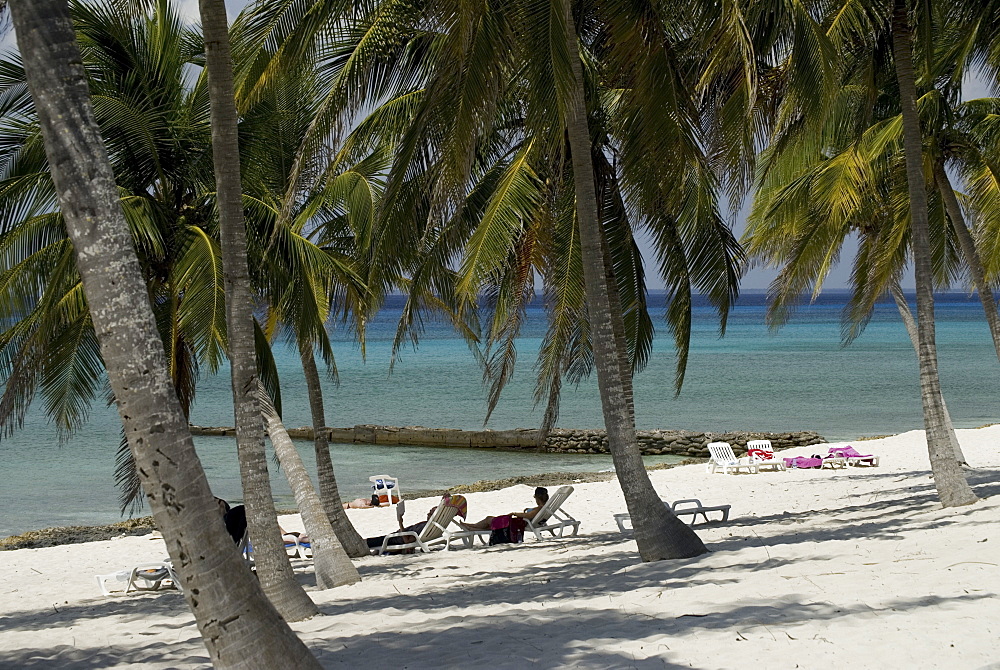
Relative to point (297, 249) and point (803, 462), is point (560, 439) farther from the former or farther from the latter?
point (297, 249)

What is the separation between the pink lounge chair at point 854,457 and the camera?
17.2m

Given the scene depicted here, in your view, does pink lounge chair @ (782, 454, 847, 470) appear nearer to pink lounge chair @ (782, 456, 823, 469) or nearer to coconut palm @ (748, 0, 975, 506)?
pink lounge chair @ (782, 456, 823, 469)

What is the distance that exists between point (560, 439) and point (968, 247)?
17743mm

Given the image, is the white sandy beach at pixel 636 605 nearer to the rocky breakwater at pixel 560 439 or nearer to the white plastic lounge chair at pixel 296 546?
the white plastic lounge chair at pixel 296 546

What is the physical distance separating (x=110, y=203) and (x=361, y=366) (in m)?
68.8

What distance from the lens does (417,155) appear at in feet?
30.3

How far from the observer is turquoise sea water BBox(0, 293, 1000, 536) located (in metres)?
22.9

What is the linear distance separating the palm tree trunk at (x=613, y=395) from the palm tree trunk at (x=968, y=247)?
6.19m

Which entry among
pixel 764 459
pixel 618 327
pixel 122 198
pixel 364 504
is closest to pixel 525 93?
pixel 618 327

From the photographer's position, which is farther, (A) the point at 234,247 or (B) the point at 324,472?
(B) the point at 324,472

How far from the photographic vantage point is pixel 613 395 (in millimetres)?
8141

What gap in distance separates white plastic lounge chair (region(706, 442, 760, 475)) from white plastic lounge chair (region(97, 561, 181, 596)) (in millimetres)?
10980

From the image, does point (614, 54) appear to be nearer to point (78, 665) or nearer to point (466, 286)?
point (466, 286)

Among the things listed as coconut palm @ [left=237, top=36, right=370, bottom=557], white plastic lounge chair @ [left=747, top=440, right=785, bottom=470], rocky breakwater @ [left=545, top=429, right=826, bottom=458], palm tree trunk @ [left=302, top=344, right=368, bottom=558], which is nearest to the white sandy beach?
palm tree trunk @ [left=302, top=344, right=368, bottom=558]
